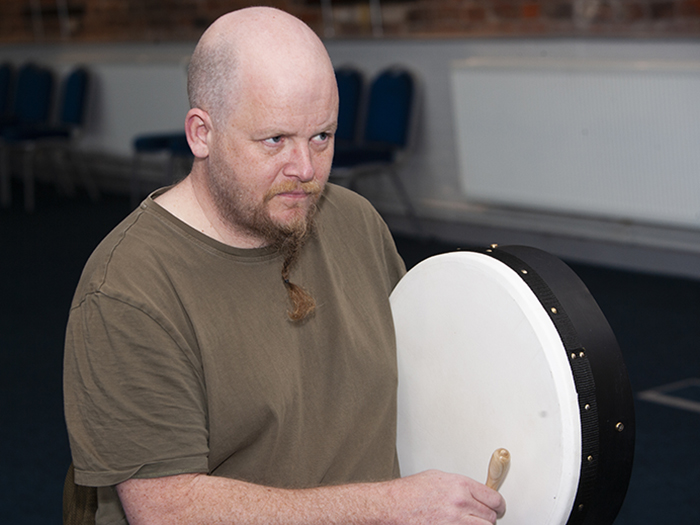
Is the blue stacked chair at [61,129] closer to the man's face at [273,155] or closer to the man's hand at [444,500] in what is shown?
the man's face at [273,155]

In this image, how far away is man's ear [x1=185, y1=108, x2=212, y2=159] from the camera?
3.55 ft

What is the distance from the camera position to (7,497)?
8.20ft

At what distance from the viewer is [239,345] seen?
3.59 ft

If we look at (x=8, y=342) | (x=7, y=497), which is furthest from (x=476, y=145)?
(x=7, y=497)

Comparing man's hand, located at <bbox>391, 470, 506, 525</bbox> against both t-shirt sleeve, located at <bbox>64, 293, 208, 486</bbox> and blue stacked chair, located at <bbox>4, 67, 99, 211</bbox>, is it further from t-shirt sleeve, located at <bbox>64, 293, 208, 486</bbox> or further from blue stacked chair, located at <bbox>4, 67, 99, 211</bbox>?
blue stacked chair, located at <bbox>4, 67, 99, 211</bbox>

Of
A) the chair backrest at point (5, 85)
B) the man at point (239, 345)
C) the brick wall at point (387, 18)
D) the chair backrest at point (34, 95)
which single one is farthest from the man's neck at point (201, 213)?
the chair backrest at point (5, 85)

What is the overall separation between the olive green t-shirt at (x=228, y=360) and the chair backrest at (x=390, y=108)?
10.7ft

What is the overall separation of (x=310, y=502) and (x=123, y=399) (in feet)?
0.81

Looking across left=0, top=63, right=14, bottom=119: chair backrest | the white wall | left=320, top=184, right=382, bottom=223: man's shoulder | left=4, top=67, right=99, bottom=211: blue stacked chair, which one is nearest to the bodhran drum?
left=320, top=184, right=382, bottom=223: man's shoulder

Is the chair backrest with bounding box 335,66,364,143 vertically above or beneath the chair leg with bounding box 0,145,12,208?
above

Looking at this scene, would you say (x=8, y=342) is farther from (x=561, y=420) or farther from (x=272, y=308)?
(x=561, y=420)

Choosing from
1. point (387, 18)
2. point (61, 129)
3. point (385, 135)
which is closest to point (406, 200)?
point (385, 135)

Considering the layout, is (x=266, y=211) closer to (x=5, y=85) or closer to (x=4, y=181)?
(x=4, y=181)

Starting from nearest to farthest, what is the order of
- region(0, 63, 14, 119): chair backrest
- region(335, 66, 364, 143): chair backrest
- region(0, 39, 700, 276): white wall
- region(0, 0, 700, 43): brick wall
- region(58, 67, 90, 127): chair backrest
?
region(0, 0, 700, 43): brick wall, region(0, 39, 700, 276): white wall, region(335, 66, 364, 143): chair backrest, region(58, 67, 90, 127): chair backrest, region(0, 63, 14, 119): chair backrest
